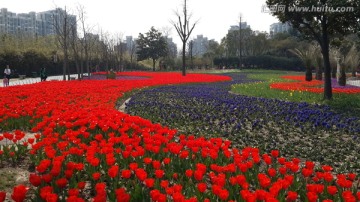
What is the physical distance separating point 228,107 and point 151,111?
3.15m

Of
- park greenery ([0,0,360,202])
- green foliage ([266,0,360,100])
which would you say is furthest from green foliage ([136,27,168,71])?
green foliage ([266,0,360,100])

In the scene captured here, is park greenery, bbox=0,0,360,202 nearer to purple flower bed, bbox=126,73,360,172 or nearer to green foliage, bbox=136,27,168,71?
purple flower bed, bbox=126,73,360,172

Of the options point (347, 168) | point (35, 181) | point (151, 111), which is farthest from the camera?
point (151, 111)

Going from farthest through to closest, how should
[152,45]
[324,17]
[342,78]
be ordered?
[152,45], [342,78], [324,17]

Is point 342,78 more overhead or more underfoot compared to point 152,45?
more underfoot

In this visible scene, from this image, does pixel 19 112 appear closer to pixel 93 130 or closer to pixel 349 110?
pixel 93 130

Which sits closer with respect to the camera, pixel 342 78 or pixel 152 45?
pixel 342 78

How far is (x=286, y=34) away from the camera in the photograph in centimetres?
8356

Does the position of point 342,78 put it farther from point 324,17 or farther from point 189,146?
point 189,146

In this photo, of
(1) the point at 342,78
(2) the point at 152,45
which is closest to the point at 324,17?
(1) the point at 342,78

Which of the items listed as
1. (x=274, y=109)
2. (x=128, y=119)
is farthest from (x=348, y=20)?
(x=128, y=119)

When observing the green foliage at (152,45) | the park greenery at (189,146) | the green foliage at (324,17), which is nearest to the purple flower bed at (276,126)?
the park greenery at (189,146)

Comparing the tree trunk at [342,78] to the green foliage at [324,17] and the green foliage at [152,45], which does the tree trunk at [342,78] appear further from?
the green foliage at [152,45]

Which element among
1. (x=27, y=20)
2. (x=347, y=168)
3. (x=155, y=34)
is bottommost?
(x=347, y=168)
